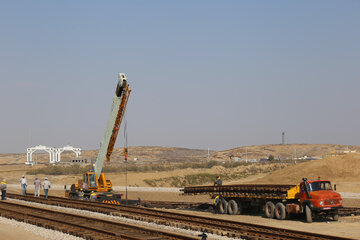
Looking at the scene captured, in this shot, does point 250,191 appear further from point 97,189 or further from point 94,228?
point 97,189

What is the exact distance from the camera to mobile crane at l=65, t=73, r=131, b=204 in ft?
102

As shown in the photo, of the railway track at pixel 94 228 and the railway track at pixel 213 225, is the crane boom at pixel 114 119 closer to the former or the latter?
the railway track at pixel 213 225

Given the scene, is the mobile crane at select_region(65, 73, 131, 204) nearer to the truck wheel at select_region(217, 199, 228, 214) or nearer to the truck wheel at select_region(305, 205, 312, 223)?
the truck wheel at select_region(217, 199, 228, 214)

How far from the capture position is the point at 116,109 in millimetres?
31891

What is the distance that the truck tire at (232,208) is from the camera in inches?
1142

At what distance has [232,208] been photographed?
29.2 meters

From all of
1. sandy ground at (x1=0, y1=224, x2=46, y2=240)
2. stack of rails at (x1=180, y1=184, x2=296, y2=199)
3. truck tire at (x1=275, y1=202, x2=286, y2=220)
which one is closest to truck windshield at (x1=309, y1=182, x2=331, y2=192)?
stack of rails at (x1=180, y1=184, x2=296, y2=199)

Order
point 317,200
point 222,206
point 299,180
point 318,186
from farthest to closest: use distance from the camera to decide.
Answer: point 299,180 → point 222,206 → point 318,186 → point 317,200

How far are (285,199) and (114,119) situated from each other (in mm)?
12202

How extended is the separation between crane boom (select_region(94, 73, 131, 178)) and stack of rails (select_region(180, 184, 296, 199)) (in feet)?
19.3

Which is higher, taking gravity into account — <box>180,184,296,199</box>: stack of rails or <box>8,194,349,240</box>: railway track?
<box>180,184,296,199</box>: stack of rails

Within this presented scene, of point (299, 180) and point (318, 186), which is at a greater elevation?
point (318, 186)

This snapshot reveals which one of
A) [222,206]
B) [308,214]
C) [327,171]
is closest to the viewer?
[308,214]

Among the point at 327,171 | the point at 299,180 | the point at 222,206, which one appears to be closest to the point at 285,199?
the point at 222,206
